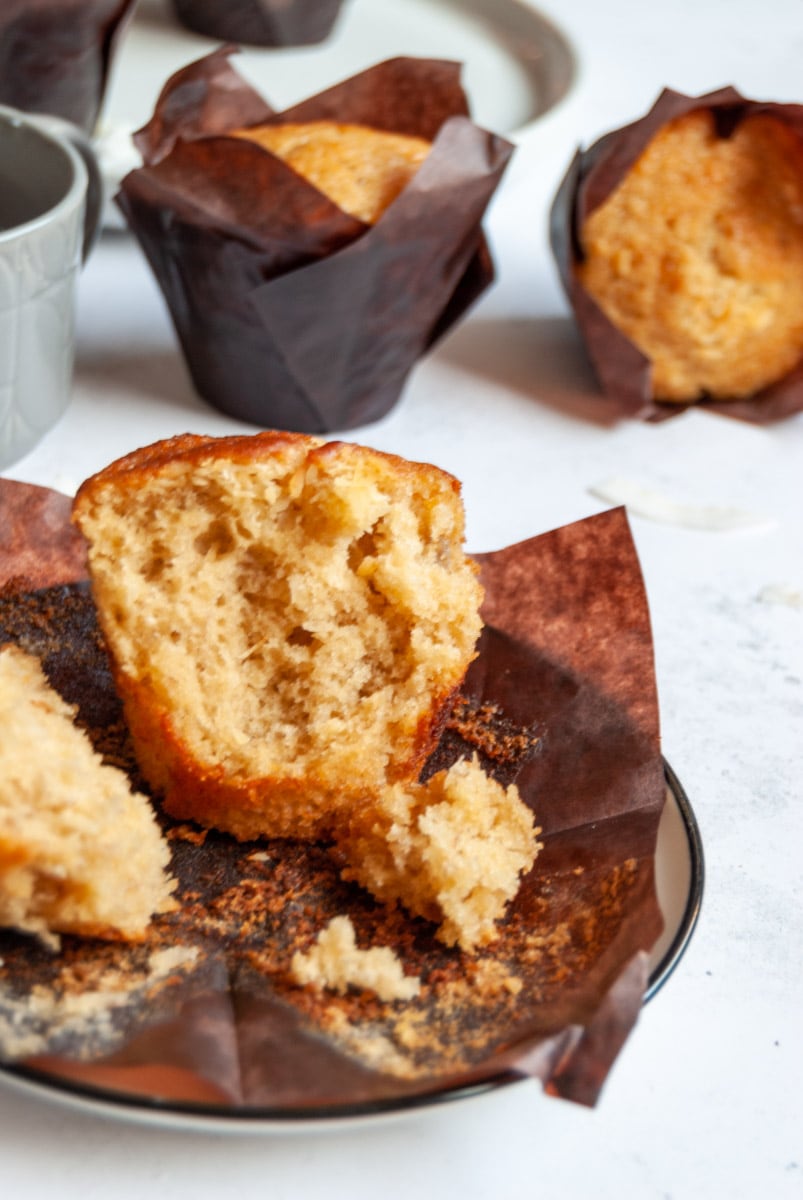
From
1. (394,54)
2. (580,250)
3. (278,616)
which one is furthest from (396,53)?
(278,616)

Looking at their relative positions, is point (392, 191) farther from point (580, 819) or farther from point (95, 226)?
point (580, 819)

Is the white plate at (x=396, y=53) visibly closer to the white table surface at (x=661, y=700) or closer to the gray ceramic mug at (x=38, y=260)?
the white table surface at (x=661, y=700)

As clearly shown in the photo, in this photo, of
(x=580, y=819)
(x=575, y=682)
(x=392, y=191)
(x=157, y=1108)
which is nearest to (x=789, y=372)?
(x=392, y=191)

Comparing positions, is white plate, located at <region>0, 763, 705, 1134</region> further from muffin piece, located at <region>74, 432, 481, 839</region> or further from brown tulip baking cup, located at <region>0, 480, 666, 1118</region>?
muffin piece, located at <region>74, 432, 481, 839</region>

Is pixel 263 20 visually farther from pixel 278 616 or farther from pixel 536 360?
pixel 278 616

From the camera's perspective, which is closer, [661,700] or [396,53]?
[661,700]

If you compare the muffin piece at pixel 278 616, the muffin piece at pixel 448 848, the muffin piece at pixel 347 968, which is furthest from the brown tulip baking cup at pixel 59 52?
the muffin piece at pixel 347 968
